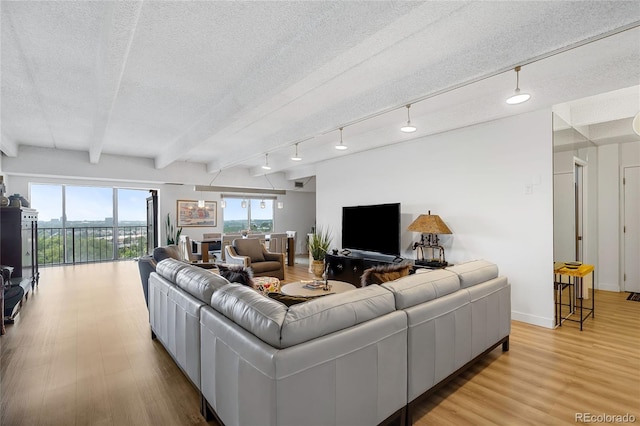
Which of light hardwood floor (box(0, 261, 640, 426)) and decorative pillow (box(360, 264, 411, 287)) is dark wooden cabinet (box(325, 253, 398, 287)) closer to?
decorative pillow (box(360, 264, 411, 287))

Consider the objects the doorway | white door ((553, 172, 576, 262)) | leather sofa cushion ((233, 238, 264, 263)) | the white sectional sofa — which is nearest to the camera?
the white sectional sofa

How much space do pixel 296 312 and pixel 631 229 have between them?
6.11 m

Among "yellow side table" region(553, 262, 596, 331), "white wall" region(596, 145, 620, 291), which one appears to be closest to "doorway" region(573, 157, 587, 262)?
"yellow side table" region(553, 262, 596, 331)

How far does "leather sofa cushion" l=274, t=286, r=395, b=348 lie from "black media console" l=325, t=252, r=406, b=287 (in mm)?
3293

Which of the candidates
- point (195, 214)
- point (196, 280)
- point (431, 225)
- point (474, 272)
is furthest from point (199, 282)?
point (195, 214)

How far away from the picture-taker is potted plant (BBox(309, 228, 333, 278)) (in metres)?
6.32

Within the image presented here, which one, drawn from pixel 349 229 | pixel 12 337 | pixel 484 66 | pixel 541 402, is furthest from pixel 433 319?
pixel 12 337

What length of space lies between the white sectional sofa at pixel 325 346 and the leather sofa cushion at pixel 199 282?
10 mm

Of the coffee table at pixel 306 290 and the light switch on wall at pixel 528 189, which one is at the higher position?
the light switch on wall at pixel 528 189

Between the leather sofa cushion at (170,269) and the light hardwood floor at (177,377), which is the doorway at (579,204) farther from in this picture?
the leather sofa cushion at (170,269)

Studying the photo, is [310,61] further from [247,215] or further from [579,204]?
[247,215]

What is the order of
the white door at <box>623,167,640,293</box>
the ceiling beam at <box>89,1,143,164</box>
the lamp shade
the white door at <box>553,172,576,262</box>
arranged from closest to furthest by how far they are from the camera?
the ceiling beam at <box>89,1,143,164</box> → the white door at <box>553,172,576,262</box> → the lamp shade → the white door at <box>623,167,640,293</box>

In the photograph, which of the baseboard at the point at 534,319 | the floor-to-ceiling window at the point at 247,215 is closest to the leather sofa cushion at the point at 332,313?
the baseboard at the point at 534,319

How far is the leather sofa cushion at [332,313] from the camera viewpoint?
1456 millimetres
